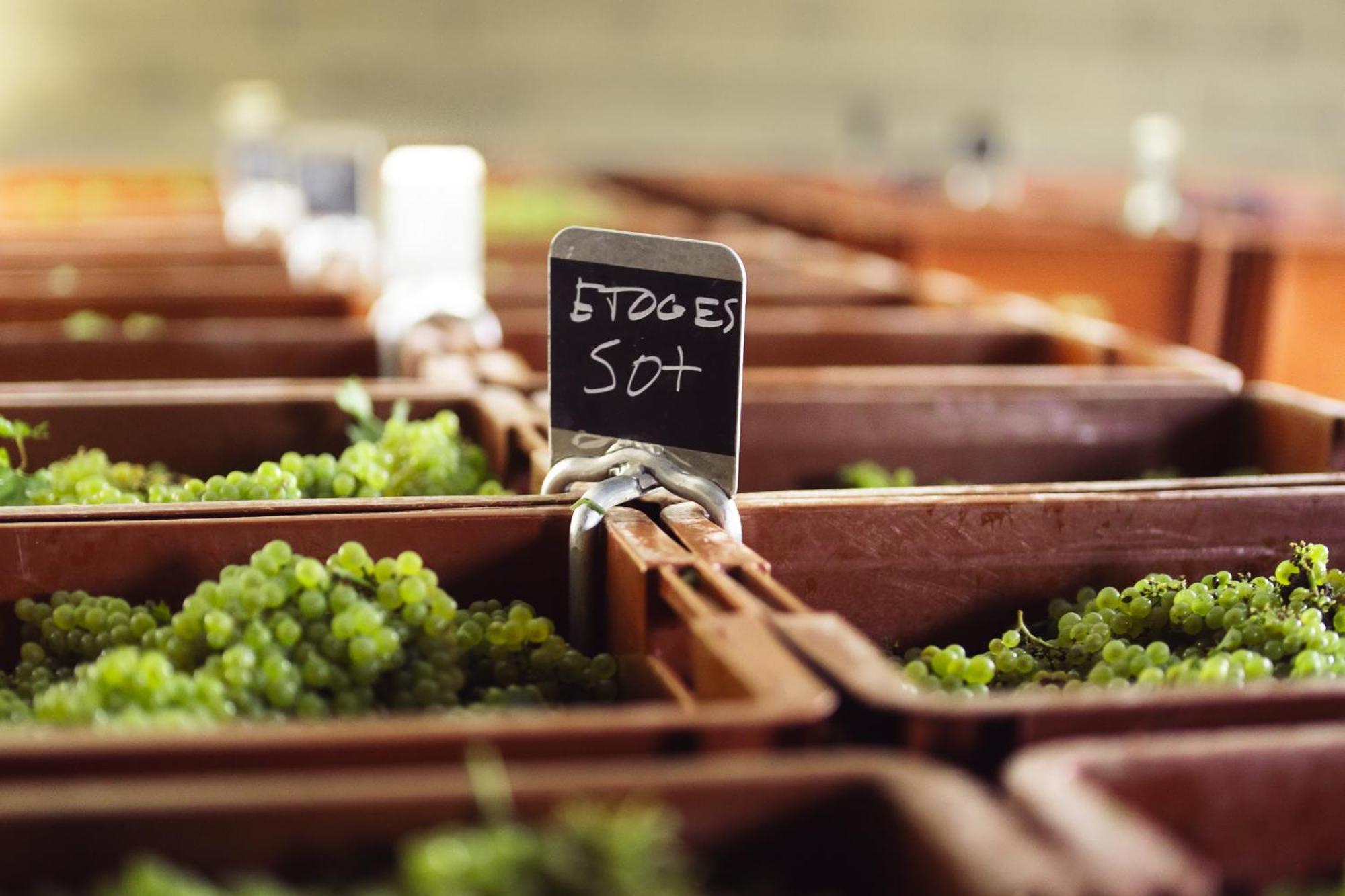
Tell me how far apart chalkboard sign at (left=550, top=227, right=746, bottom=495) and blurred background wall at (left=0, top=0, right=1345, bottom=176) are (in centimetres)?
824

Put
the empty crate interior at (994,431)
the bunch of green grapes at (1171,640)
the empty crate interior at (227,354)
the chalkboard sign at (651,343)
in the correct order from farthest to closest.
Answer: the empty crate interior at (227,354) < the empty crate interior at (994,431) < the chalkboard sign at (651,343) < the bunch of green grapes at (1171,640)

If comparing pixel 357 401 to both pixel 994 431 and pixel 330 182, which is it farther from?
pixel 330 182

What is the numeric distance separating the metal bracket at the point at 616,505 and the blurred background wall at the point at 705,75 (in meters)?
8.31

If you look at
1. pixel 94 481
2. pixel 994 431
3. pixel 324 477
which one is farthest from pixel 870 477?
pixel 94 481

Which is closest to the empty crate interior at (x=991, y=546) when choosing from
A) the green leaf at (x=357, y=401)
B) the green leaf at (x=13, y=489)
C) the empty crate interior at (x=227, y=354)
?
the green leaf at (x=357, y=401)

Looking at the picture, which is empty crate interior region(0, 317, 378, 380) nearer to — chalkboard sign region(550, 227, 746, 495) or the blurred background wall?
chalkboard sign region(550, 227, 746, 495)

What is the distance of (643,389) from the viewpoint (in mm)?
1281

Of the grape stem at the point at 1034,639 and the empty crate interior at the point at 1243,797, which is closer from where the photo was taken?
the empty crate interior at the point at 1243,797

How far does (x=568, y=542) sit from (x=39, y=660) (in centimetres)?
48

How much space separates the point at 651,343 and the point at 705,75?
916 centimetres

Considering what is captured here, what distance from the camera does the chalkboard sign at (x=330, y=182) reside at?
14.8ft

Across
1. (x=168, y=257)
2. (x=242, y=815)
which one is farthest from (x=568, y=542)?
(x=168, y=257)

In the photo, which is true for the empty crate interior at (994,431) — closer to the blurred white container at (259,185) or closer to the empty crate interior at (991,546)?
the empty crate interior at (991,546)

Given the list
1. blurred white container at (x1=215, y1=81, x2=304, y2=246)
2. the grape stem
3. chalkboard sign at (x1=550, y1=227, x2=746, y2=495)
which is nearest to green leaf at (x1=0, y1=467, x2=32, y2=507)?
chalkboard sign at (x1=550, y1=227, x2=746, y2=495)
